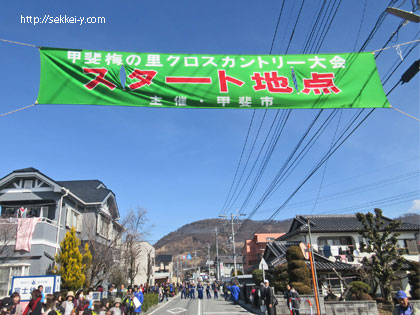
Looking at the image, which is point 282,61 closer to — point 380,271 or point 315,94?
point 315,94

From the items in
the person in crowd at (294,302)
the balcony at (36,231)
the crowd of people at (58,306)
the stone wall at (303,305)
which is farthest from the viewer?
the balcony at (36,231)

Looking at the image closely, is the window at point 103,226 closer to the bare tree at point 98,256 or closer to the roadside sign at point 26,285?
the bare tree at point 98,256

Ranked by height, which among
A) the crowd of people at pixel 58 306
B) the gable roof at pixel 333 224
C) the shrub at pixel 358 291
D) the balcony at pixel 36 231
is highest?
the gable roof at pixel 333 224

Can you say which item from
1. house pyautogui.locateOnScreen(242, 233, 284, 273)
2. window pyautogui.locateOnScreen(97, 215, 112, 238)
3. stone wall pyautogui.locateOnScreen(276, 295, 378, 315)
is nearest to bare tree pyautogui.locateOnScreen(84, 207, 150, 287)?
window pyautogui.locateOnScreen(97, 215, 112, 238)

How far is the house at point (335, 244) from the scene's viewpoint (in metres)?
24.3

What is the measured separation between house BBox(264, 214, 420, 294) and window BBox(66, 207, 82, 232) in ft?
47.5

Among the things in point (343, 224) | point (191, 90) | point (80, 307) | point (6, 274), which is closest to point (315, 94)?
point (191, 90)

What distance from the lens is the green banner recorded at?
6184 millimetres

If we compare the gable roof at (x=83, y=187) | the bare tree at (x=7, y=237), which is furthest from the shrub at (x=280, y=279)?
the bare tree at (x=7, y=237)

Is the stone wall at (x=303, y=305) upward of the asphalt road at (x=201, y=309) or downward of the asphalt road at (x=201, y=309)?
upward

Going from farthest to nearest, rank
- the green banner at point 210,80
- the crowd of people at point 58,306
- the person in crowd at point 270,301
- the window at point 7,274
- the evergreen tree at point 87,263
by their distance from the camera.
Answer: the evergreen tree at point 87,263 → the window at point 7,274 → the person in crowd at point 270,301 → the crowd of people at point 58,306 → the green banner at point 210,80

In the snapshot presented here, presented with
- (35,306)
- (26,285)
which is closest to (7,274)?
(26,285)

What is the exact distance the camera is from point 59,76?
6.17m

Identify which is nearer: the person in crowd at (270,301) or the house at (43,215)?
the person in crowd at (270,301)
